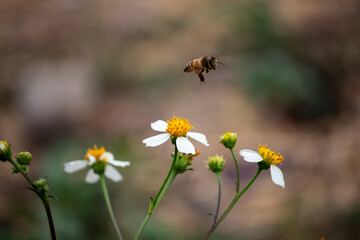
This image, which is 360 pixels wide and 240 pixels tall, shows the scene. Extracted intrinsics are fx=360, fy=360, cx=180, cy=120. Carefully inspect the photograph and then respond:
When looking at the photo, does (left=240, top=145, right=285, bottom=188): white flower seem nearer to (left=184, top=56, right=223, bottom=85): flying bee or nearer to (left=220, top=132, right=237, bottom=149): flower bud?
(left=220, top=132, right=237, bottom=149): flower bud

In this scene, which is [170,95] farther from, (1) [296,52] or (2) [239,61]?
(1) [296,52]

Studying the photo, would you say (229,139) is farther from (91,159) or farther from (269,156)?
(91,159)

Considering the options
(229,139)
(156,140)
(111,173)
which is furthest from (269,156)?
(111,173)

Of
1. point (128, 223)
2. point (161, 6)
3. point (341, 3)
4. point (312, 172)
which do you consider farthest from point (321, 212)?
point (161, 6)

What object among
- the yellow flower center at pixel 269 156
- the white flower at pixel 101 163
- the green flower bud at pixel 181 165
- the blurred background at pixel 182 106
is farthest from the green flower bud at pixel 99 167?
the blurred background at pixel 182 106

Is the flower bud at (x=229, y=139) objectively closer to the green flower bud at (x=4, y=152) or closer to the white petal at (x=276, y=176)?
the white petal at (x=276, y=176)
